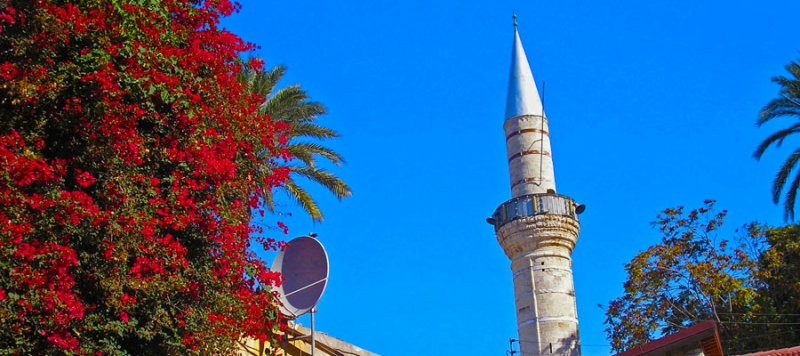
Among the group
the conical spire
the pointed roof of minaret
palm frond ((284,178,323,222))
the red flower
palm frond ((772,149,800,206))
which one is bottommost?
the red flower

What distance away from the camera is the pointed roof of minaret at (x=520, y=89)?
30375mm

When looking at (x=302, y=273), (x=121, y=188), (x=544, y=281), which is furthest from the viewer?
(x=544, y=281)

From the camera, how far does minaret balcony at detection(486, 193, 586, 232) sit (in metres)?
28.2

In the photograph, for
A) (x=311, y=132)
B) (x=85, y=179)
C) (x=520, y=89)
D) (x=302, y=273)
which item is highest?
(x=520, y=89)

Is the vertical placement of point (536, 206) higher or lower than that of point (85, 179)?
higher

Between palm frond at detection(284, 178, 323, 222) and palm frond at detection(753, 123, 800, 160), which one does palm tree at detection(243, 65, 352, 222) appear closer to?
palm frond at detection(284, 178, 323, 222)

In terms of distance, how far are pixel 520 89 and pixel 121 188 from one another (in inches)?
873

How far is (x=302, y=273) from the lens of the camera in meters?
13.6

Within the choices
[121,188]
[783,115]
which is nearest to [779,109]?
[783,115]

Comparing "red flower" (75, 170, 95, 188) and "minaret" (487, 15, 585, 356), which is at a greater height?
"minaret" (487, 15, 585, 356)

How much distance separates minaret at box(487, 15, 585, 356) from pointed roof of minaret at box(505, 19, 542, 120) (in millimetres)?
33

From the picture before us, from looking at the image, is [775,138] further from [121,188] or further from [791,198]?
[121,188]

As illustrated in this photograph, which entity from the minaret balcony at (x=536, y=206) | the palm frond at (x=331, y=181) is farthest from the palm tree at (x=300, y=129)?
the minaret balcony at (x=536, y=206)

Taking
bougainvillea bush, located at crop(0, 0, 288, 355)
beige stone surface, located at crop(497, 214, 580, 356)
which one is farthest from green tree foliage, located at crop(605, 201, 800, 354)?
bougainvillea bush, located at crop(0, 0, 288, 355)
